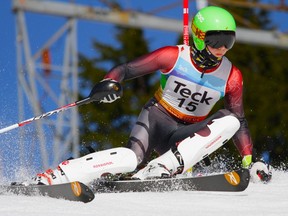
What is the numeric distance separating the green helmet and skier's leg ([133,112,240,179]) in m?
0.69

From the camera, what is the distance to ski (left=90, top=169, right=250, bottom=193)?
596 centimetres

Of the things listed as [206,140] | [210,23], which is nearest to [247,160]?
[206,140]

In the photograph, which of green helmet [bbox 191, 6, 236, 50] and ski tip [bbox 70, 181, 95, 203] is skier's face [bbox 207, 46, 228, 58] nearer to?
green helmet [bbox 191, 6, 236, 50]

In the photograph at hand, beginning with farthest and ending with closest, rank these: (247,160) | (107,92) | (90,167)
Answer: (247,160) < (107,92) < (90,167)

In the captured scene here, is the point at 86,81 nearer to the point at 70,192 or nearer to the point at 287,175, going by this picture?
the point at 287,175

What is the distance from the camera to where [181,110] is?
691 centimetres

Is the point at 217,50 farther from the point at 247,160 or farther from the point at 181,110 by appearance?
the point at 247,160

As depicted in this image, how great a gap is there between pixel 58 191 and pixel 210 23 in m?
1.96

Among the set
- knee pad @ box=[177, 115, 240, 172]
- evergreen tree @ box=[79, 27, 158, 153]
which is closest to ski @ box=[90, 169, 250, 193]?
knee pad @ box=[177, 115, 240, 172]

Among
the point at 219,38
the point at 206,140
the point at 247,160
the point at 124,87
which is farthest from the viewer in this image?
the point at 124,87

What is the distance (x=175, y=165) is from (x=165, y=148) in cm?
77

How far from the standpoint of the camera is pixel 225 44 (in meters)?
6.53

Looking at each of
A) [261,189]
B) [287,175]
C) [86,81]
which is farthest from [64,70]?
[86,81]

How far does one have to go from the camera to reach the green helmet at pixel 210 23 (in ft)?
21.3
